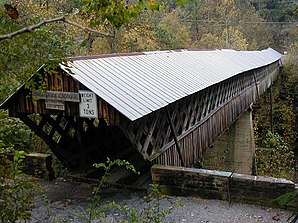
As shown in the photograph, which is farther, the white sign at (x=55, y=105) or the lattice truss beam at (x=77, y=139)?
the lattice truss beam at (x=77, y=139)

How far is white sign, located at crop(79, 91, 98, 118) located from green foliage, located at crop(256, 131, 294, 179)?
13901mm

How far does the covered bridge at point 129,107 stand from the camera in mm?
6410

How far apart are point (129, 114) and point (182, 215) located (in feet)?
6.41

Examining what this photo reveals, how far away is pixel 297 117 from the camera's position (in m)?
27.7

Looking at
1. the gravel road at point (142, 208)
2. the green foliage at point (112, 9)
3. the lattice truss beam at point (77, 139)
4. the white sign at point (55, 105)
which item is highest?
the green foliage at point (112, 9)

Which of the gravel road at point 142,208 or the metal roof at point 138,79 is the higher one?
the metal roof at point 138,79

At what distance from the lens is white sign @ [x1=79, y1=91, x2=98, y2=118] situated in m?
6.31

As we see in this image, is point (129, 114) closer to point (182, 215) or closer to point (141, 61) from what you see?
point (182, 215)

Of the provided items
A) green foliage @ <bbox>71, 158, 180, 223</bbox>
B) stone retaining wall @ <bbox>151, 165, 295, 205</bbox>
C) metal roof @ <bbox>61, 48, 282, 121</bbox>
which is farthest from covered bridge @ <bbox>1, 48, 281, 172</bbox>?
green foliage @ <bbox>71, 158, 180, 223</bbox>

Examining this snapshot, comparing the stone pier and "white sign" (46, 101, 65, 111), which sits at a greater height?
"white sign" (46, 101, 65, 111)

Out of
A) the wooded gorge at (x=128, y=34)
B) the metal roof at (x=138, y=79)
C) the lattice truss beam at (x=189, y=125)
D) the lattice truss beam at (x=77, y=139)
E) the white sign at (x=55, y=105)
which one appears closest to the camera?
the wooded gorge at (x=128, y=34)

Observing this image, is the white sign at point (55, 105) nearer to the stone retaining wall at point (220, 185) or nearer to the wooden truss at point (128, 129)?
the wooden truss at point (128, 129)

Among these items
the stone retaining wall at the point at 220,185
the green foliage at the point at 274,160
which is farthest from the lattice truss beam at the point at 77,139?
the green foliage at the point at 274,160

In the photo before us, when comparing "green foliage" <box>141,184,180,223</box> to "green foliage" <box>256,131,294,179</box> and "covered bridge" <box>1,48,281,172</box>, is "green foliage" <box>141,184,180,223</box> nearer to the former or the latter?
"covered bridge" <box>1,48,281,172</box>
